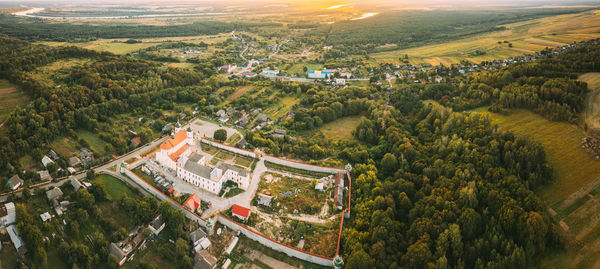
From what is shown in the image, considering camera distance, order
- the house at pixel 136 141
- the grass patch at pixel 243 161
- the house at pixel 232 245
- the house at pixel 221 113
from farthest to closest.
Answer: the house at pixel 221 113, the house at pixel 136 141, the grass patch at pixel 243 161, the house at pixel 232 245

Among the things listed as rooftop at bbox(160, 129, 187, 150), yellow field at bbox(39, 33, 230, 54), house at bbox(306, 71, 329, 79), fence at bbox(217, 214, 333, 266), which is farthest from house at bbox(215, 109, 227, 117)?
yellow field at bbox(39, 33, 230, 54)

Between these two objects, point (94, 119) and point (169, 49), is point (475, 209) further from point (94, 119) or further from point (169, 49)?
point (169, 49)

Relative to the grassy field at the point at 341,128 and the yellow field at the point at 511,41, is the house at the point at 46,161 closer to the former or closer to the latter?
the grassy field at the point at 341,128

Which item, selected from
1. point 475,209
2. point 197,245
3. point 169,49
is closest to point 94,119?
point 197,245

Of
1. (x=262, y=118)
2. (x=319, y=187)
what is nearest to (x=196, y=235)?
(x=319, y=187)

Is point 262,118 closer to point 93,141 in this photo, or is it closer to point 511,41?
point 93,141

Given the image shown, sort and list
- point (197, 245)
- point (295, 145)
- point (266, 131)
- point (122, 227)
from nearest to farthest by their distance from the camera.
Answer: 1. point (197, 245)
2. point (122, 227)
3. point (295, 145)
4. point (266, 131)

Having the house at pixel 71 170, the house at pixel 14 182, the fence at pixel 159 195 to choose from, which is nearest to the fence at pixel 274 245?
the fence at pixel 159 195
